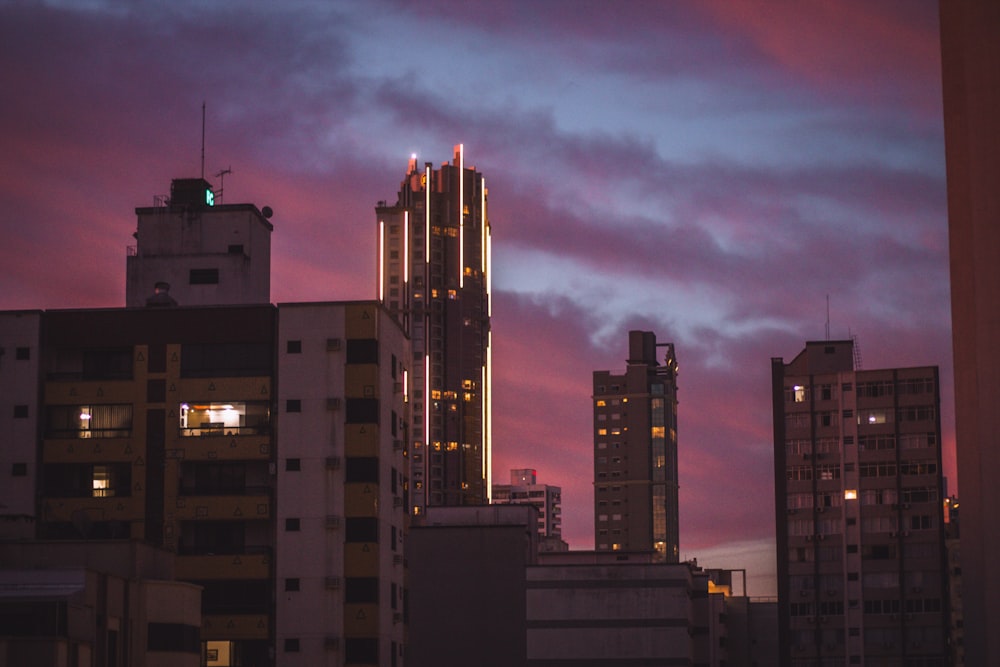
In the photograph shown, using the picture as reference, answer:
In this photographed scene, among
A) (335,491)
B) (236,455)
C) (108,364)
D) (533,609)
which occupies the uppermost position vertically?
(108,364)

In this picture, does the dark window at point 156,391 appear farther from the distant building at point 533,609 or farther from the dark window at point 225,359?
the distant building at point 533,609

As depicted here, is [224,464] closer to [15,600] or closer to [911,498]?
[15,600]

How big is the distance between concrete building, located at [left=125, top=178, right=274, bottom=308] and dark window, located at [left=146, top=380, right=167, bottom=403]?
13.1m

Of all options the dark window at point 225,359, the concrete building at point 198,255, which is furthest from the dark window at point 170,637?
the concrete building at point 198,255

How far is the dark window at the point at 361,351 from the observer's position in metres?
102

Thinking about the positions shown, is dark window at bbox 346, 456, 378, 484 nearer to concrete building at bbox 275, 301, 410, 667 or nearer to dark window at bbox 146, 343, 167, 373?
concrete building at bbox 275, 301, 410, 667

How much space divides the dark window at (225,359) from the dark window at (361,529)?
36.9ft

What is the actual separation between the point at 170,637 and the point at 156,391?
2591 cm

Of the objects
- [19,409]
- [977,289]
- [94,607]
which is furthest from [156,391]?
[977,289]

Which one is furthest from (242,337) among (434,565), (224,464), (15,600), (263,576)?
(434,565)

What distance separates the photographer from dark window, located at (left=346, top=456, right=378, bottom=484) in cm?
10056

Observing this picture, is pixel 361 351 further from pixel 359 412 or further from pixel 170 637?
pixel 170 637

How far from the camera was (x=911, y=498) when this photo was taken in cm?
18725

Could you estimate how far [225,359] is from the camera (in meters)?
103
